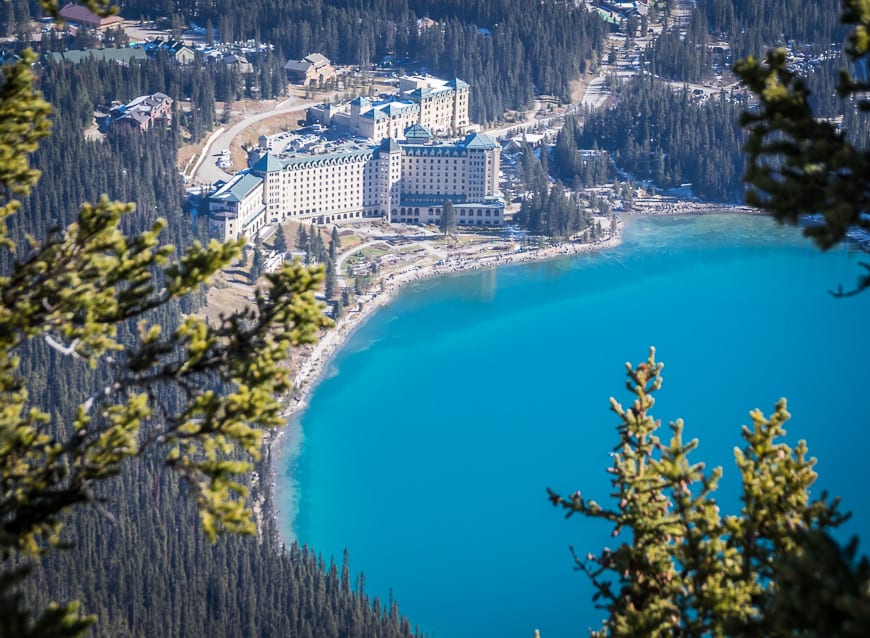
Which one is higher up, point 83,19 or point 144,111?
point 83,19

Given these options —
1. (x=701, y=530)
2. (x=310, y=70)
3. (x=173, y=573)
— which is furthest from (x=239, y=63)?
(x=701, y=530)

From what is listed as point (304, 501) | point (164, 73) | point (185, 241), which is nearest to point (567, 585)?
point (304, 501)

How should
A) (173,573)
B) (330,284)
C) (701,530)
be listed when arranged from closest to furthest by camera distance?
(701,530)
(173,573)
(330,284)

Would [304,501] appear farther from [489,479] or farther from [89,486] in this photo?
[89,486]

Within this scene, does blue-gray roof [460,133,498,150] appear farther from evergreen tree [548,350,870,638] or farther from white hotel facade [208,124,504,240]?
evergreen tree [548,350,870,638]

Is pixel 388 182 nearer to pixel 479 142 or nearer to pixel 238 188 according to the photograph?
pixel 479 142
